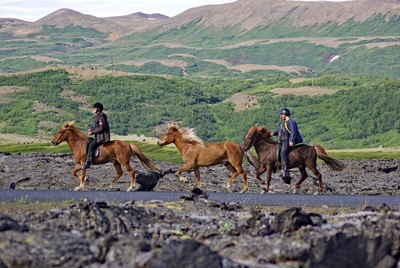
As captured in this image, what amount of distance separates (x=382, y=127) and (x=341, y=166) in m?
87.7

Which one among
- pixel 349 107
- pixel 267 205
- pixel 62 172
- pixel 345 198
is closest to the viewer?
pixel 267 205

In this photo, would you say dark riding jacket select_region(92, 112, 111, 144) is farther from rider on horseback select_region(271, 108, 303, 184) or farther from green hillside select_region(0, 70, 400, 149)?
green hillside select_region(0, 70, 400, 149)

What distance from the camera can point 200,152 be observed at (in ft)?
83.5

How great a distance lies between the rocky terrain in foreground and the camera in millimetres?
10930

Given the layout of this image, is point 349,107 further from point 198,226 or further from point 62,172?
point 198,226

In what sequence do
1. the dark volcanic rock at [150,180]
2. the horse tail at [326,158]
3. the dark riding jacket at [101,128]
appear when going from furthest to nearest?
the dark volcanic rock at [150,180] → the horse tail at [326,158] → the dark riding jacket at [101,128]

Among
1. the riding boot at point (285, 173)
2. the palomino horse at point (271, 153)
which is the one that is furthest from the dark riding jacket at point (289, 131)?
the riding boot at point (285, 173)

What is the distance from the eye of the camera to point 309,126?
118 meters

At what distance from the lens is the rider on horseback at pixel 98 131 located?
24516mm

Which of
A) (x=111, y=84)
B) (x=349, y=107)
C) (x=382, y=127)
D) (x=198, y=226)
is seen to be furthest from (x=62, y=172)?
(x=111, y=84)

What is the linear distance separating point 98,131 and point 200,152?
269 centimetres

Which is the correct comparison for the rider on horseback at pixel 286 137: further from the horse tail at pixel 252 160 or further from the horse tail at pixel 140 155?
the horse tail at pixel 140 155

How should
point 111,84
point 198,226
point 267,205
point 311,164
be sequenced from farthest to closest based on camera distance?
1. point 111,84
2. point 311,164
3. point 267,205
4. point 198,226

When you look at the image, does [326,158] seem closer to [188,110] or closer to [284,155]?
[284,155]
